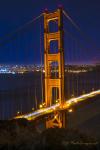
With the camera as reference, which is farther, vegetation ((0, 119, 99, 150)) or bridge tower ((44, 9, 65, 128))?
bridge tower ((44, 9, 65, 128))

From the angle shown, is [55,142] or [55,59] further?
[55,59]

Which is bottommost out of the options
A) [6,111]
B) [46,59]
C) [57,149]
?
[6,111]

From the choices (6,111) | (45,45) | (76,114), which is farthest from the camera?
(6,111)

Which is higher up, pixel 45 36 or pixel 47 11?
pixel 47 11

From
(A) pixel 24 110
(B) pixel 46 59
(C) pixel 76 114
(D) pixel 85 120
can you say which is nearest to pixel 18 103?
(A) pixel 24 110

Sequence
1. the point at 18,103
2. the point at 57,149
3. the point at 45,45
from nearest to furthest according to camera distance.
Answer: the point at 57,149
the point at 45,45
the point at 18,103

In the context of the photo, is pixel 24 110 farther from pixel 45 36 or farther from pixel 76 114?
pixel 45 36

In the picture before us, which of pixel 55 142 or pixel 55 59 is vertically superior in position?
pixel 55 59

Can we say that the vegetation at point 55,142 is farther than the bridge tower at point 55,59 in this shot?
No
